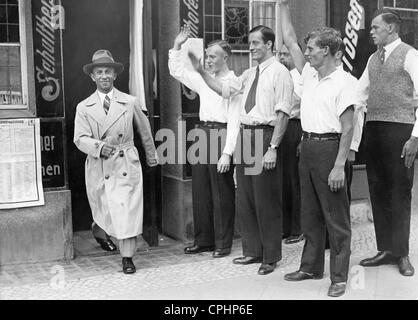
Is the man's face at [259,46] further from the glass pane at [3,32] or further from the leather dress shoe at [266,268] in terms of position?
the glass pane at [3,32]

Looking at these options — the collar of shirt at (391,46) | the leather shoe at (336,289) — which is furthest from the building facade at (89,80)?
the leather shoe at (336,289)

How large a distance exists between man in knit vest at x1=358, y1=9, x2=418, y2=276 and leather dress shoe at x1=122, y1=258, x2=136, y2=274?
2214 mm

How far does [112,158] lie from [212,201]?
137 centimetres

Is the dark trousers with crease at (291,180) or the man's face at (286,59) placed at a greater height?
the man's face at (286,59)

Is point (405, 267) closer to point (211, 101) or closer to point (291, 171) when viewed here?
point (291, 171)

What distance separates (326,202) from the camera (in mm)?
5266

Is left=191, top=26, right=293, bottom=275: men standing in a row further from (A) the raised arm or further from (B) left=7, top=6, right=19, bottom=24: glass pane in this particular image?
(B) left=7, top=6, right=19, bottom=24: glass pane

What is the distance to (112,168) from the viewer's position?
5828mm

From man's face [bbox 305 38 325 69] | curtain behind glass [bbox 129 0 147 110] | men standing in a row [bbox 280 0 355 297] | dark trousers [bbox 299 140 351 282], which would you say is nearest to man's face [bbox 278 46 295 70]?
curtain behind glass [bbox 129 0 147 110]

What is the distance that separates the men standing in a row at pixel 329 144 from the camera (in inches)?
201

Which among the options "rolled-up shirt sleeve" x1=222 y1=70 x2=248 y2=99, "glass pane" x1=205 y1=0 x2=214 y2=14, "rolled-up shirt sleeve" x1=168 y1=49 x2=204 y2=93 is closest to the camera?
"rolled-up shirt sleeve" x1=222 y1=70 x2=248 y2=99

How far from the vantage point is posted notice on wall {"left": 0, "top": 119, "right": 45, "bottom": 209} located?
6.06 metres

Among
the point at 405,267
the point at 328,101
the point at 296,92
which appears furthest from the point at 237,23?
the point at 405,267

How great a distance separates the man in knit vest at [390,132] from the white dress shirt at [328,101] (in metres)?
0.77
